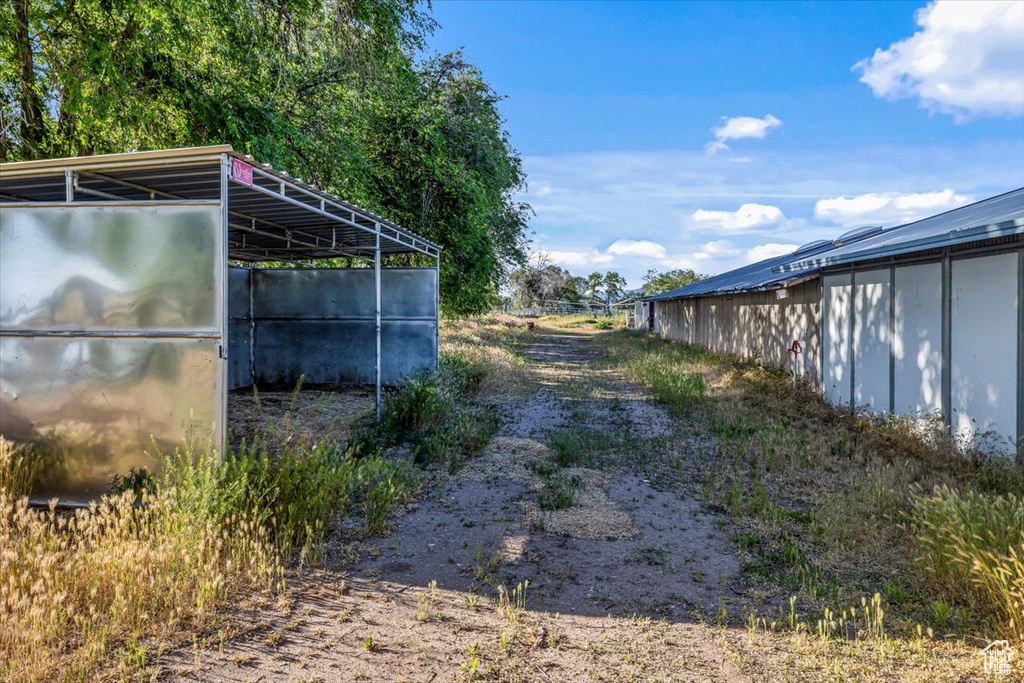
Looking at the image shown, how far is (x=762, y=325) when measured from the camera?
663 inches

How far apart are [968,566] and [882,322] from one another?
627 cm

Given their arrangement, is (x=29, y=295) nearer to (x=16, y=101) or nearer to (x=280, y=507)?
(x=280, y=507)

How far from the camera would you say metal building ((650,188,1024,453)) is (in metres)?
6.43

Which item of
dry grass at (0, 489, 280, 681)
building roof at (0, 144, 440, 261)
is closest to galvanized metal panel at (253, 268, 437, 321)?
building roof at (0, 144, 440, 261)

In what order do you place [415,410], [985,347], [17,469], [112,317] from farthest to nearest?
[415,410]
[985,347]
[112,317]
[17,469]

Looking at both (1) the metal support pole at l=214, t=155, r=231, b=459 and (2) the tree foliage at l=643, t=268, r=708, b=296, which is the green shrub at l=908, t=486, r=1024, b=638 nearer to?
(1) the metal support pole at l=214, t=155, r=231, b=459

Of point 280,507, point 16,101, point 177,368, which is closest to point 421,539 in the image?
point 280,507

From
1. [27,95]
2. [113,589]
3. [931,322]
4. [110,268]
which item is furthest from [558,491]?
[27,95]

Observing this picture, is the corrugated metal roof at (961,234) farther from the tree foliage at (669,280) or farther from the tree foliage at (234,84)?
the tree foliage at (669,280)

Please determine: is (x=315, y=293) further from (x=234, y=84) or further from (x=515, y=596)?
(x=515, y=596)

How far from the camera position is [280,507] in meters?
4.70

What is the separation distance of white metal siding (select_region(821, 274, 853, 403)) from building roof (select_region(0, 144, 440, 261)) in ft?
25.4

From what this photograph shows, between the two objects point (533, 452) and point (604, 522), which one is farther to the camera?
point (533, 452)

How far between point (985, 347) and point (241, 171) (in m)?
8.17
